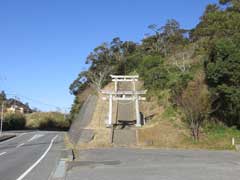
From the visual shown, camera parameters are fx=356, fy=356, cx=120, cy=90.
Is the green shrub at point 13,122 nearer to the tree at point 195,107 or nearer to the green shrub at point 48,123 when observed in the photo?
the green shrub at point 48,123

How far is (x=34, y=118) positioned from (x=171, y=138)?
236ft

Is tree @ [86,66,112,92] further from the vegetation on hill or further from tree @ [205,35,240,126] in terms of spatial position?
tree @ [205,35,240,126]

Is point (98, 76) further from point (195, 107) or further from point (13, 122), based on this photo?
point (195, 107)

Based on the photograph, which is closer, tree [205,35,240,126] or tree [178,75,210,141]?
tree [205,35,240,126]

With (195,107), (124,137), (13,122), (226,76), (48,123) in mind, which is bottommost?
(124,137)

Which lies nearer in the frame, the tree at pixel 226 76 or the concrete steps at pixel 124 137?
A: the tree at pixel 226 76

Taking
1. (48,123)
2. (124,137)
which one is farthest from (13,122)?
(124,137)

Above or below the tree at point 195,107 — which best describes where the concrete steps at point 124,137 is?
below

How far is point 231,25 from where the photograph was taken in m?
32.1

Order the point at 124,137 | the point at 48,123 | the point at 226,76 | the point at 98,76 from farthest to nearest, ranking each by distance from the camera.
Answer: the point at 48,123 < the point at 98,76 < the point at 124,137 < the point at 226,76

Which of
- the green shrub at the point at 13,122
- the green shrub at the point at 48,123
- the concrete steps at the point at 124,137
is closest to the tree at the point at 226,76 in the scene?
the concrete steps at the point at 124,137

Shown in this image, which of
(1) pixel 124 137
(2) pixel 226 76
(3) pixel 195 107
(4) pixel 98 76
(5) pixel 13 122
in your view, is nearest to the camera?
(2) pixel 226 76

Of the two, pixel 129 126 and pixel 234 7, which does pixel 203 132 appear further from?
pixel 234 7

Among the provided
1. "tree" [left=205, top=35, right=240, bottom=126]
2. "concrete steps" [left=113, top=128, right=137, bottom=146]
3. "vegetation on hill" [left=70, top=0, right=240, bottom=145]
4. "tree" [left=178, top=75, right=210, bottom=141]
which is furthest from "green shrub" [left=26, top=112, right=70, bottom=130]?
"tree" [left=205, top=35, right=240, bottom=126]
